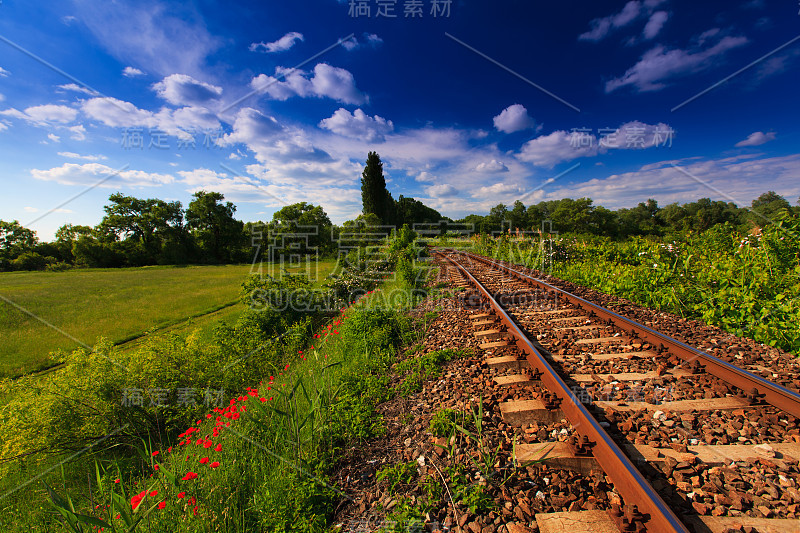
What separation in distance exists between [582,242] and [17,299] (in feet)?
69.9

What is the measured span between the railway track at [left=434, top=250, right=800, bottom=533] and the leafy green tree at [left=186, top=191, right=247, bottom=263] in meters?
43.5

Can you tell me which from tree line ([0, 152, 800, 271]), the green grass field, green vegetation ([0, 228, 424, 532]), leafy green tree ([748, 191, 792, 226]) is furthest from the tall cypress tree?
green vegetation ([0, 228, 424, 532])

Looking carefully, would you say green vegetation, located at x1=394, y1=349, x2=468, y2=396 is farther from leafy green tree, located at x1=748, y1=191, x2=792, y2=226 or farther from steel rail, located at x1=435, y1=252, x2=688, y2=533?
leafy green tree, located at x1=748, y1=191, x2=792, y2=226

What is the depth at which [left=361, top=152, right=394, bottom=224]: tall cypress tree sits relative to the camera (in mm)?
47250

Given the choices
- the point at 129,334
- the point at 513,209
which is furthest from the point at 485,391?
the point at 513,209

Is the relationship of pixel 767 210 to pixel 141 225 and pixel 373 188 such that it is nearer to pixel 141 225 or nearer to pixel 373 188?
pixel 373 188

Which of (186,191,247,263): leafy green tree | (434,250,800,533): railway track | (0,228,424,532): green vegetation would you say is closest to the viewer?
(434,250,800,533): railway track

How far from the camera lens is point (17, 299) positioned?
9.66m

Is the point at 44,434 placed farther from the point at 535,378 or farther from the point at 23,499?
the point at 535,378

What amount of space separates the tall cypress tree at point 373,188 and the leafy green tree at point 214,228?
796 inches

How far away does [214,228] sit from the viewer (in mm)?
42219

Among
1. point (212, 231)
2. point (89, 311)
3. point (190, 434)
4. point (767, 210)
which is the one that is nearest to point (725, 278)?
point (190, 434)

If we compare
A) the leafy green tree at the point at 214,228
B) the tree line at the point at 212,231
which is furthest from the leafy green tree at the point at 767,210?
the leafy green tree at the point at 214,228

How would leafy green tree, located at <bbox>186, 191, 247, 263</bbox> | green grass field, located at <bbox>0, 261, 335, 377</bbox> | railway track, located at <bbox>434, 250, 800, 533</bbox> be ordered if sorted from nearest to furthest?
railway track, located at <bbox>434, 250, 800, 533</bbox> → green grass field, located at <bbox>0, 261, 335, 377</bbox> → leafy green tree, located at <bbox>186, 191, 247, 263</bbox>
